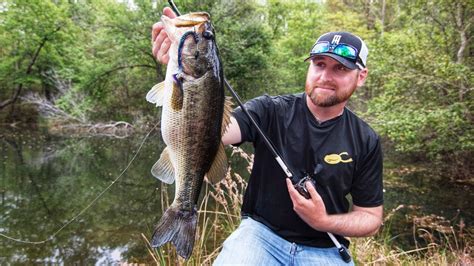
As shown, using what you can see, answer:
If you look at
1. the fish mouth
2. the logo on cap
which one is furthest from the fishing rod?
the logo on cap

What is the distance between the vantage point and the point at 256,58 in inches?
795

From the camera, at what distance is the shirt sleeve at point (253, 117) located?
259 centimetres

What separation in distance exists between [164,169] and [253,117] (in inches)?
32.2

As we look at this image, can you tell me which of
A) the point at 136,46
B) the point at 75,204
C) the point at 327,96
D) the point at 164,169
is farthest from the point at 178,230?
the point at 136,46

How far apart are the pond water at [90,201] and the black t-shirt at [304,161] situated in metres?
3.95

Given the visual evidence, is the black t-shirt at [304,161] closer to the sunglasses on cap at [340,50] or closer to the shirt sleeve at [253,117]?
the shirt sleeve at [253,117]

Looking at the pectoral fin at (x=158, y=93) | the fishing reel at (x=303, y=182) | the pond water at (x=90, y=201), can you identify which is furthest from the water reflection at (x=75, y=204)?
the pectoral fin at (x=158, y=93)

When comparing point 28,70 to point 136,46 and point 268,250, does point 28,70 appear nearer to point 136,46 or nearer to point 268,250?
point 136,46

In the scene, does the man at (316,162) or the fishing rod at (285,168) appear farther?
the man at (316,162)

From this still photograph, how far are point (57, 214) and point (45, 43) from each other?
18.0 m

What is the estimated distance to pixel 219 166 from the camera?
2.05m

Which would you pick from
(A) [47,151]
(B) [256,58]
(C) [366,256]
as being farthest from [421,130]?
(A) [47,151]

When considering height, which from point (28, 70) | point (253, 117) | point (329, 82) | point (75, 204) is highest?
point (329, 82)

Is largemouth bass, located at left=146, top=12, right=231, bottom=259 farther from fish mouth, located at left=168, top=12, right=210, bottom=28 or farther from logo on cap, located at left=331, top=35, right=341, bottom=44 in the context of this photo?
logo on cap, located at left=331, top=35, right=341, bottom=44
